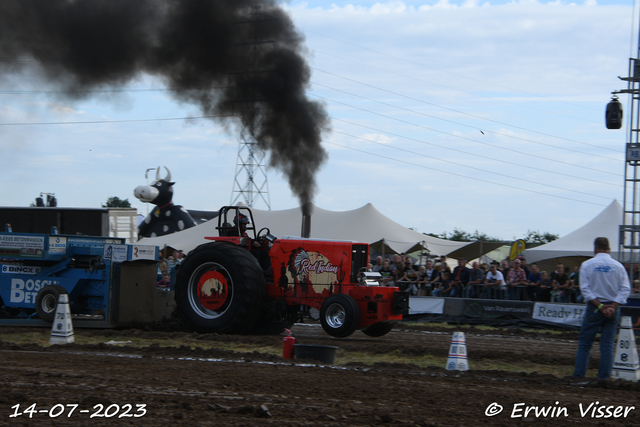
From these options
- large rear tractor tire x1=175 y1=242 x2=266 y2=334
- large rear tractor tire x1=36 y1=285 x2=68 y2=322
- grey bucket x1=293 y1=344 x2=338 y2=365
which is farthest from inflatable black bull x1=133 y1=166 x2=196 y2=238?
grey bucket x1=293 y1=344 x2=338 y2=365

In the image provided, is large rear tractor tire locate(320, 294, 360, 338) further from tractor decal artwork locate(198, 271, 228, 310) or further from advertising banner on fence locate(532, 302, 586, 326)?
advertising banner on fence locate(532, 302, 586, 326)

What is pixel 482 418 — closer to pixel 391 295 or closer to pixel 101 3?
pixel 391 295

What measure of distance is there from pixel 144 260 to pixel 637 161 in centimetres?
927

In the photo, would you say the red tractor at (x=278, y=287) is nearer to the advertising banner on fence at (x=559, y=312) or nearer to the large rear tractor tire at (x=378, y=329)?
the large rear tractor tire at (x=378, y=329)

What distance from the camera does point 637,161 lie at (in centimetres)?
1291

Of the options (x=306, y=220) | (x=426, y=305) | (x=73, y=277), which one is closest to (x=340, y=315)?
(x=73, y=277)

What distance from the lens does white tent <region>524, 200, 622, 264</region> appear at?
18781 millimetres

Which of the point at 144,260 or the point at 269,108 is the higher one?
the point at 269,108

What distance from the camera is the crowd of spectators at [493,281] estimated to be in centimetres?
1427

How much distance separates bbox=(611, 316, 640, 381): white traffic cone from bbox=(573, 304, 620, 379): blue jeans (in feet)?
0.60

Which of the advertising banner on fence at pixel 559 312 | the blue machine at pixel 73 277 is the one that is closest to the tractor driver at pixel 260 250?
the blue machine at pixel 73 277

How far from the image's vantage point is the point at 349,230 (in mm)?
21922

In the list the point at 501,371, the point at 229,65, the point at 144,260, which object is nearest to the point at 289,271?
the point at 144,260

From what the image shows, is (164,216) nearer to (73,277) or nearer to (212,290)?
(73,277)
